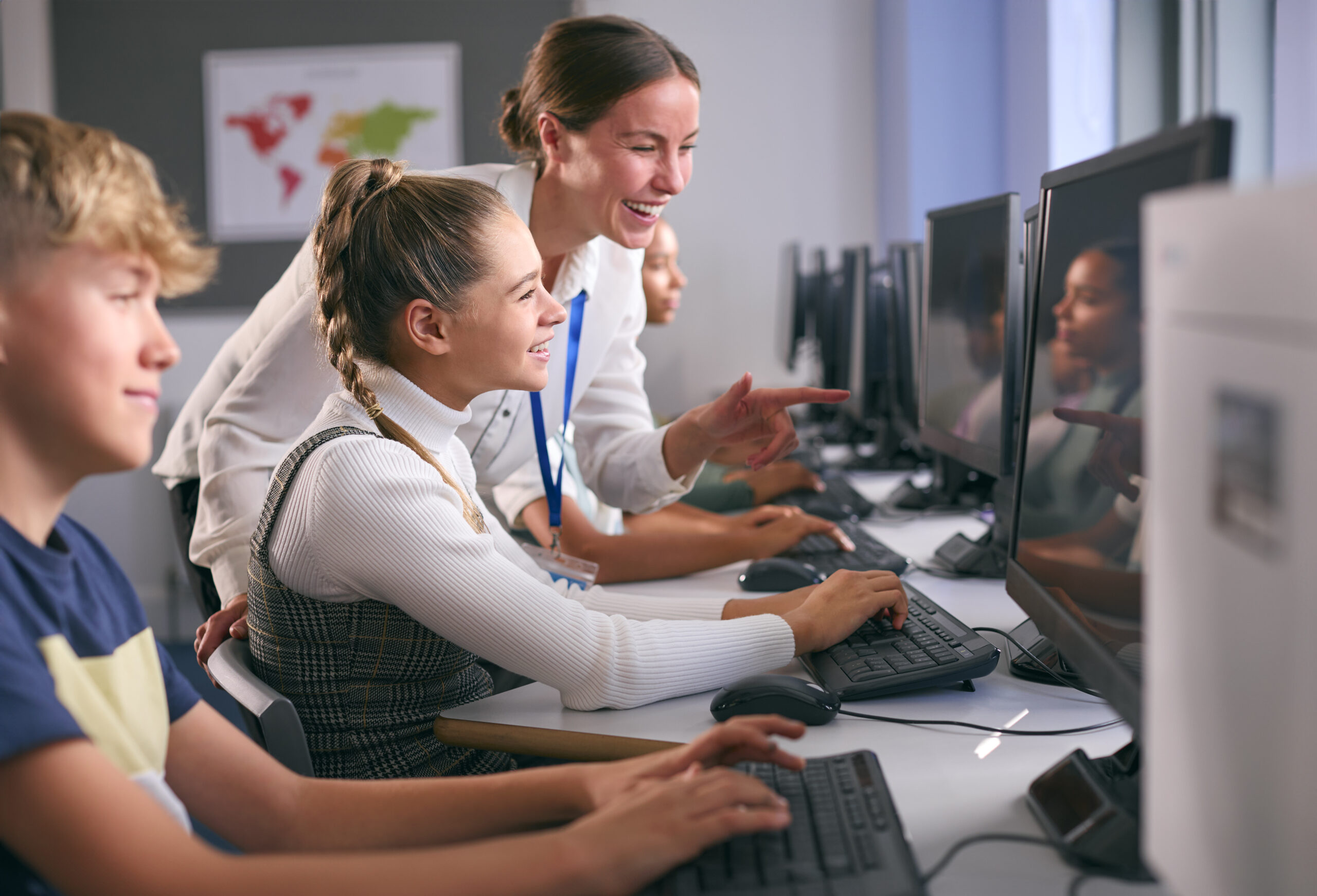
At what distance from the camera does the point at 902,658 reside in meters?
1.15

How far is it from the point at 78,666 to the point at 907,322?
1973 millimetres

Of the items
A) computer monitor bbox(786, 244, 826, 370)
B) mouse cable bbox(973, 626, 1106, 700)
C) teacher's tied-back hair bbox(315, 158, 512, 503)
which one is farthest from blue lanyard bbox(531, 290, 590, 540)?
computer monitor bbox(786, 244, 826, 370)

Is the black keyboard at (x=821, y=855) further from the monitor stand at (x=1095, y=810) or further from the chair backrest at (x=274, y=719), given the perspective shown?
the chair backrest at (x=274, y=719)

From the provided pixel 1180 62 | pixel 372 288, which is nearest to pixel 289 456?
pixel 372 288

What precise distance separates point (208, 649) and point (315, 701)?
284 mm

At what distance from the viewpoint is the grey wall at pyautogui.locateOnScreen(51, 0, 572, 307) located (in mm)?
4117

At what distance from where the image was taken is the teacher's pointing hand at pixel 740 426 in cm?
160

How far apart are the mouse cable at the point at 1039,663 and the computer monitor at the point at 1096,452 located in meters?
0.10

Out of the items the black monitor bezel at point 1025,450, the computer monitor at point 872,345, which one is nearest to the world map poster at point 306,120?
the computer monitor at point 872,345

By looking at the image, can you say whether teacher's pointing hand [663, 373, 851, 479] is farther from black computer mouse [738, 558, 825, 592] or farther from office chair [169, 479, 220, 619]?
office chair [169, 479, 220, 619]

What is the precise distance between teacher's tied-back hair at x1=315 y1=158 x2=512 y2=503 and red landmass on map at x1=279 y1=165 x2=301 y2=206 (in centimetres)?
315

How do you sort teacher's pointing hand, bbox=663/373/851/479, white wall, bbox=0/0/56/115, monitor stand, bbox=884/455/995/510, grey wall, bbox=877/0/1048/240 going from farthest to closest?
white wall, bbox=0/0/56/115, grey wall, bbox=877/0/1048/240, monitor stand, bbox=884/455/995/510, teacher's pointing hand, bbox=663/373/851/479

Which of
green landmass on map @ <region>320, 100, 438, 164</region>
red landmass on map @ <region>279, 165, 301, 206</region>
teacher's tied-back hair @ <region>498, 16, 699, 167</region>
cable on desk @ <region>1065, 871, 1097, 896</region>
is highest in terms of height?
green landmass on map @ <region>320, 100, 438, 164</region>

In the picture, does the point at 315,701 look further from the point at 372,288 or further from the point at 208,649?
the point at 372,288
